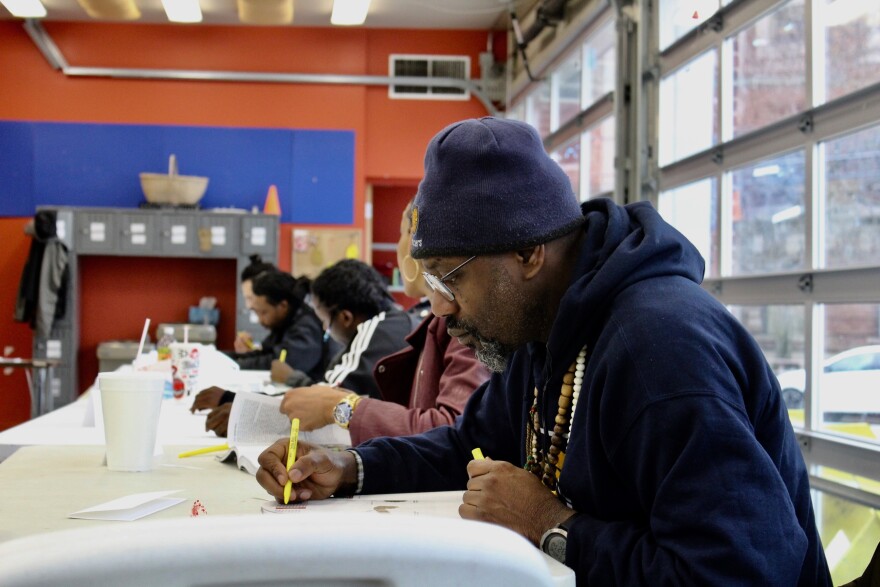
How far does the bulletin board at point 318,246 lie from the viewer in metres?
9.80

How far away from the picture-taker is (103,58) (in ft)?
32.2

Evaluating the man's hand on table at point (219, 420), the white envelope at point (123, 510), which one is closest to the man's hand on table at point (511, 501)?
the white envelope at point (123, 510)

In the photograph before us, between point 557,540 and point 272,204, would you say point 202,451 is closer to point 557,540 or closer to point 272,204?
point 557,540

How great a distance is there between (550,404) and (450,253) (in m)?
0.29

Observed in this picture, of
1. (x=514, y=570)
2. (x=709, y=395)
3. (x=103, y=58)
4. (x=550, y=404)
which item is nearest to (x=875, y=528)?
(x=550, y=404)

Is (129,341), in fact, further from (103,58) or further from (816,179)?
(816,179)

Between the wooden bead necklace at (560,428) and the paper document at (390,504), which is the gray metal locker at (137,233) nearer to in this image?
the paper document at (390,504)

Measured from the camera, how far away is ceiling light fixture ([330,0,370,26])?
7.07m

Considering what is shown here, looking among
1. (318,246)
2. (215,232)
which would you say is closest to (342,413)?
(215,232)

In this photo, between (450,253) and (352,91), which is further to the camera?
(352,91)

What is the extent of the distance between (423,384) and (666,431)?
158cm

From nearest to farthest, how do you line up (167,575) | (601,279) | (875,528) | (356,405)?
1. (167,575)
2. (601,279)
3. (356,405)
4. (875,528)

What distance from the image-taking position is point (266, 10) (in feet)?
22.4

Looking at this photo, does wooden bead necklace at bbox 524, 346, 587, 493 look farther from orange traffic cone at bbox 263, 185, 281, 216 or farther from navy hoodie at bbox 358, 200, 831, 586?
orange traffic cone at bbox 263, 185, 281, 216
